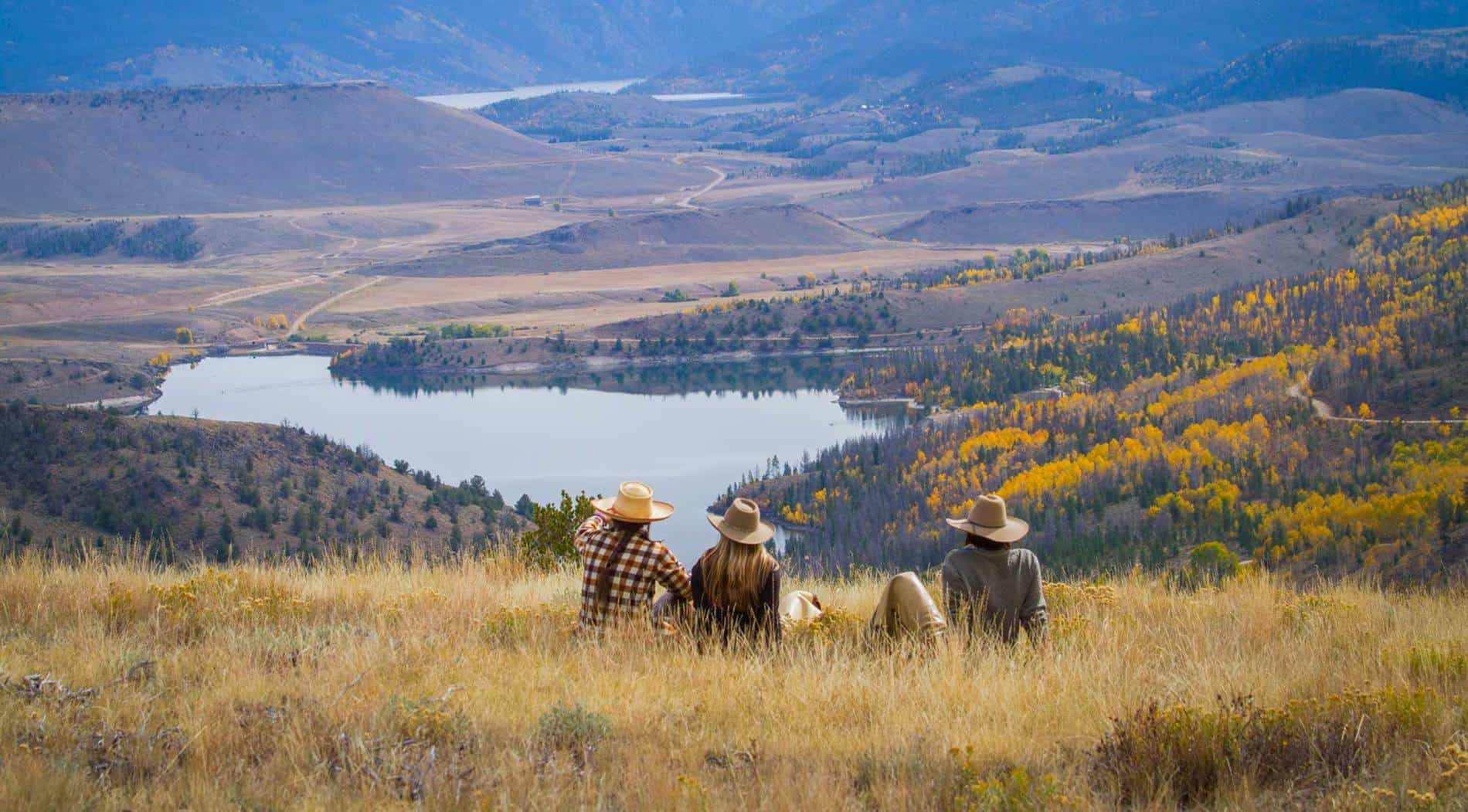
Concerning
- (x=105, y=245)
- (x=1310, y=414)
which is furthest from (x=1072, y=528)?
(x=105, y=245)

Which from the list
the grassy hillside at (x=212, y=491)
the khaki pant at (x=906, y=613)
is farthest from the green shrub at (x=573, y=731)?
the grassy hillside at (x=212, y=491)

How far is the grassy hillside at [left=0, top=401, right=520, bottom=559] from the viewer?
44094 millimetres

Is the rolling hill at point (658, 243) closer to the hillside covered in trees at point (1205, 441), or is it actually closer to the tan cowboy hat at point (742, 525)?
the hillside covered in trees at point (1205, 441)

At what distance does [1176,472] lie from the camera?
59812mm

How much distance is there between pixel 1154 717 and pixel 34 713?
5694 mm

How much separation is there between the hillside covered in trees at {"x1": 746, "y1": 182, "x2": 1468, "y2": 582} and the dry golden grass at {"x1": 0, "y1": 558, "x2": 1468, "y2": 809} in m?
22.7

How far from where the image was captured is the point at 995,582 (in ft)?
33.0

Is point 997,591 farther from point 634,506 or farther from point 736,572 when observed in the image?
point 634,506

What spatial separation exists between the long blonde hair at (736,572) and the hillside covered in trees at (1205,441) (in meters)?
23.5

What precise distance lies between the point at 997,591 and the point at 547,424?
80.3m

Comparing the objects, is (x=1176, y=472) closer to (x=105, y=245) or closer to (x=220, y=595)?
(x=220, y=595)

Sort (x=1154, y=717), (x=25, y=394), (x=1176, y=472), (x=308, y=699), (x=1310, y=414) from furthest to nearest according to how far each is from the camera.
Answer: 1. (x=25, y=394)
2. (x=1310, y=414)
3. (x=1176, y=472)
4. (x=308, y=699)
5. (x=1154, y=717)

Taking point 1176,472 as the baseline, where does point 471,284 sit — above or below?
above

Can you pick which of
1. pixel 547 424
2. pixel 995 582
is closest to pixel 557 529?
pixel 995 582
